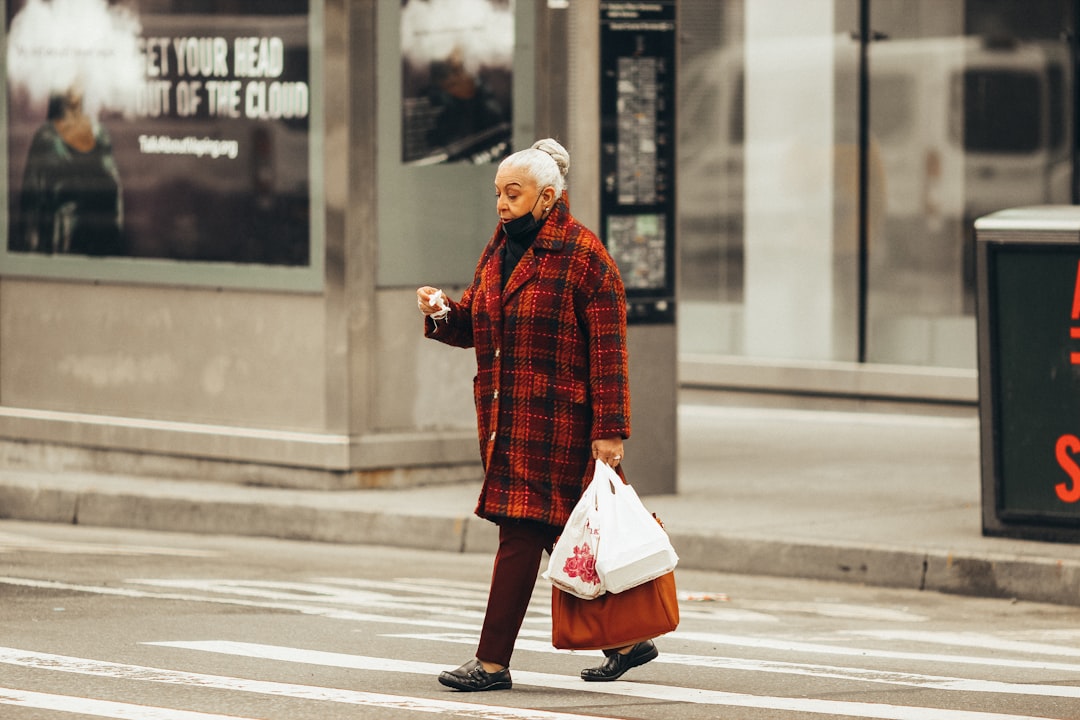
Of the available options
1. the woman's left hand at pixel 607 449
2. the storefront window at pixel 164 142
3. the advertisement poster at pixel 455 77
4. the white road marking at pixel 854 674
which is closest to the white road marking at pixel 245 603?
the white road marking at pixel 854 674

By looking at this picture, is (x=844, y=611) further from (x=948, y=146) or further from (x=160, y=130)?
(x=948, y=146)

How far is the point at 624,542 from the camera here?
7086mm

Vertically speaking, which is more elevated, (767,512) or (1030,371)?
(1030,371)

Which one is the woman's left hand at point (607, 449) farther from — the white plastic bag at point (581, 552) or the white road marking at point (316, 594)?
the white road marking at point (316, 594)

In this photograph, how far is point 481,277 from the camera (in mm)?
7320

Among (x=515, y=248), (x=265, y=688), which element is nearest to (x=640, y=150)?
(x=515, y=248)

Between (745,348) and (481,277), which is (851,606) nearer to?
(481,277)

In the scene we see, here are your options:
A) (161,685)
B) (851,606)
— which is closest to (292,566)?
(851,606)

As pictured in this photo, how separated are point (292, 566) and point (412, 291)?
2405 millimetres

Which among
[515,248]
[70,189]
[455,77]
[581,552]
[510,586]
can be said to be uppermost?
[455,77]

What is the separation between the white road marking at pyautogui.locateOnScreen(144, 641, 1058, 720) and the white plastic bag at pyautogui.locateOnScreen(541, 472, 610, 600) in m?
0.38

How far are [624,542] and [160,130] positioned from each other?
6.94 m

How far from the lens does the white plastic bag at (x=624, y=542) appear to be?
23.2ft

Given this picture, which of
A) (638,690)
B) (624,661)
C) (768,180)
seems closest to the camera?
(638,690)
